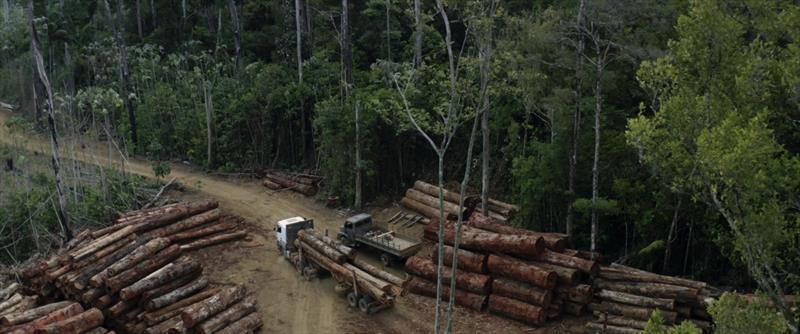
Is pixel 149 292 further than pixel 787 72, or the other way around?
pixel 149 292

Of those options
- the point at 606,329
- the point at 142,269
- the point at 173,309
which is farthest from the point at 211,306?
the point at 606,329

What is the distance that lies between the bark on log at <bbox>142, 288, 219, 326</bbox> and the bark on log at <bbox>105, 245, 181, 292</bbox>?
146 centimetres

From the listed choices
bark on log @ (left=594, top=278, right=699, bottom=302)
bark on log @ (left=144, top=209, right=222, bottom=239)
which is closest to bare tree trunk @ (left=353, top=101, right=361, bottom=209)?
bark on log @ (left=144, top=209, right=222, bottom=239)

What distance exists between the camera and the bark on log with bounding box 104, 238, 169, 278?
2431 cm

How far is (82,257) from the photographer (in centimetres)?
2509

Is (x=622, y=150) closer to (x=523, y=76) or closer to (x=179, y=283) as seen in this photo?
(x=523, y=76)

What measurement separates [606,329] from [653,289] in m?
2.10

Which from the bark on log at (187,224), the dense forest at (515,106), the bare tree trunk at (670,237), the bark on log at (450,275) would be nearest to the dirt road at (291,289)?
the bark on log at (450,275)

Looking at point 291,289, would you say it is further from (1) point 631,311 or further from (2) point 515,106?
(2) point 515,106

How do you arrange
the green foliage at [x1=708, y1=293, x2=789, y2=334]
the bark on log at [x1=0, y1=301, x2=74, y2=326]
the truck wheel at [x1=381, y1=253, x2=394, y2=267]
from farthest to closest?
the truck wheel at [x1=381, y1=253, x2=394, y2=267], the bark on log at [x1=0, y1=301, x2=74, y2=326], the green foliage at [x1=708, y1=293, x2=789, y2=334]

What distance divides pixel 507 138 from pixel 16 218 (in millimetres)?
23141

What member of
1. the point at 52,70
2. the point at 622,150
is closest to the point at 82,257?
the point at 622,150

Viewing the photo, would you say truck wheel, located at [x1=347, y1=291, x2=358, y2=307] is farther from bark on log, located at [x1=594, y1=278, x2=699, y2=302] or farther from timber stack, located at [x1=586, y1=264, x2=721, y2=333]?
→ bark on log, located at [x1=594, y1=278, x2=699, y2=302]

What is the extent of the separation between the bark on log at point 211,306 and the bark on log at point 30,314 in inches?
176
